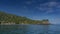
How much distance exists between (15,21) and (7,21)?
15.8 meters

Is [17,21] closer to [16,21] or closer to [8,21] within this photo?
[16,21]

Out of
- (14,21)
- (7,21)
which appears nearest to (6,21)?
(7,21)

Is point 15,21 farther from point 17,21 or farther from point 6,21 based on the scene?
point 6,21

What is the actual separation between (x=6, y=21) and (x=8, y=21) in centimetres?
286

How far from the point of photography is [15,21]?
7766 inches

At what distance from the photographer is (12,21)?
192250 mm

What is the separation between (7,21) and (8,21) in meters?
1.48

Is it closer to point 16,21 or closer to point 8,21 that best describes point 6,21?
point 8,21

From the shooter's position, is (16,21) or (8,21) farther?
(16,21)

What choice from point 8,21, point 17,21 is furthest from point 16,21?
point 8,21

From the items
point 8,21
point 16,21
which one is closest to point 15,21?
point 16,21

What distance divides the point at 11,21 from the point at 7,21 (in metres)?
7.94

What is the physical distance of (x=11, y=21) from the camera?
19150 cm

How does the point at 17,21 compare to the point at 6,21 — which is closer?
the point at 6,21
